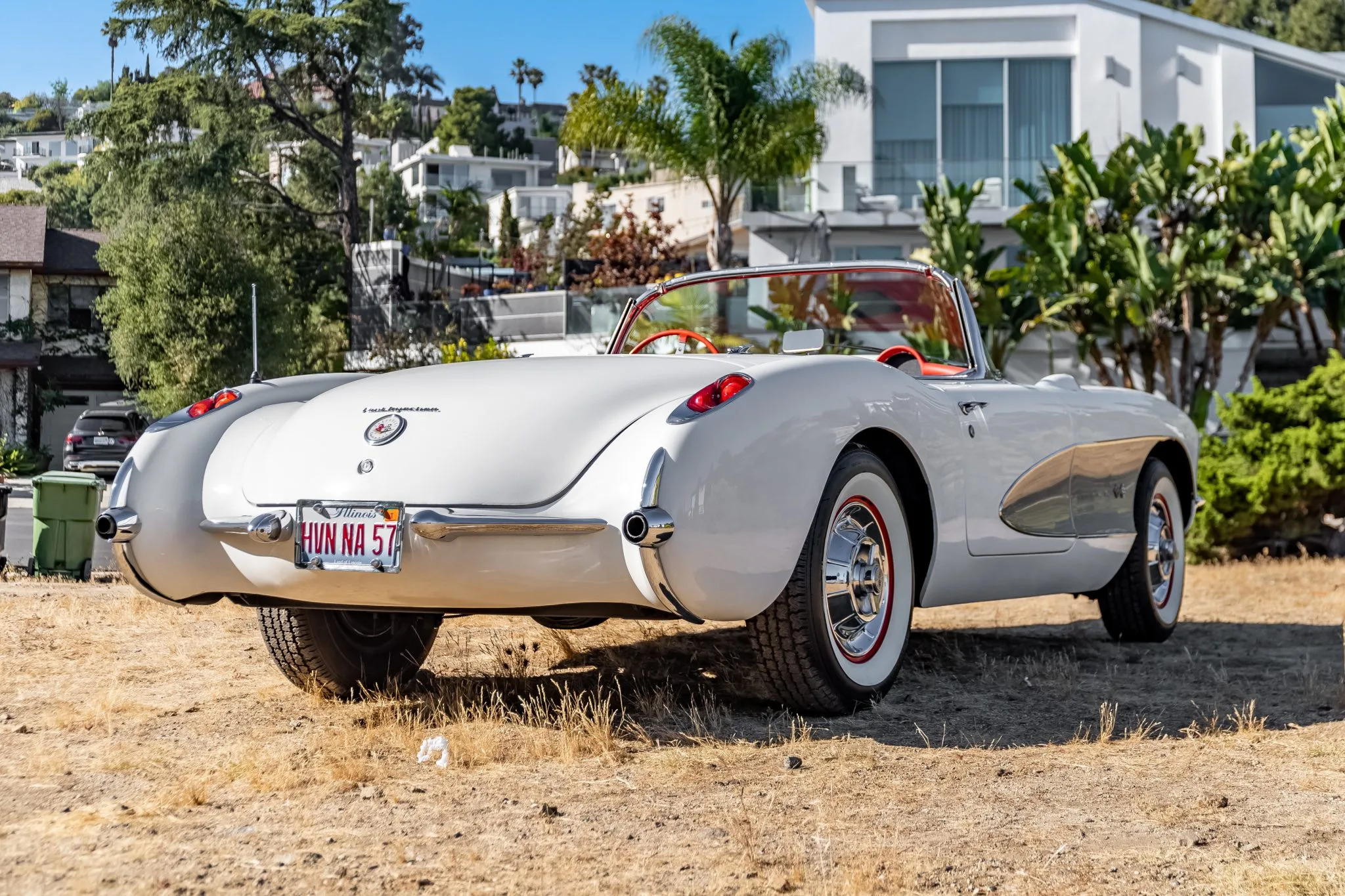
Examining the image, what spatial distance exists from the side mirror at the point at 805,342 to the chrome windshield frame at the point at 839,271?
0.42 m

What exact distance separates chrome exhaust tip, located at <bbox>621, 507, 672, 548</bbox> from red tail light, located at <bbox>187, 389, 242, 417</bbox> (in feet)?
5.19

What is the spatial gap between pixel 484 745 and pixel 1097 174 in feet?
60.1

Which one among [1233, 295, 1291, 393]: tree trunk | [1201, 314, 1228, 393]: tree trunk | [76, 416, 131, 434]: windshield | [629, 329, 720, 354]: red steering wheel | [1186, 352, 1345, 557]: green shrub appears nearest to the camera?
[629, 329, 720, 354]: red steering wheel

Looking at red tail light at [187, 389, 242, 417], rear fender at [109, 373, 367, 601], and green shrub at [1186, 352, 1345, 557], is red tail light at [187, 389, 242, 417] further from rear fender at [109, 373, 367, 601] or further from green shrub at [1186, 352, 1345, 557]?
green shrub at [1186, 352, 1345, 557]

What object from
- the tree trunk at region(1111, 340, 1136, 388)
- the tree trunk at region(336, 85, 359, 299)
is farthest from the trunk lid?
the tree trunk at region(336, 85, 359, 299)

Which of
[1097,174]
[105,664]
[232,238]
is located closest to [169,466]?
[105,664]

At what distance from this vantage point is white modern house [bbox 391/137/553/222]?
90375mm

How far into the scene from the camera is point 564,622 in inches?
178

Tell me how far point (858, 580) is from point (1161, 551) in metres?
2.73

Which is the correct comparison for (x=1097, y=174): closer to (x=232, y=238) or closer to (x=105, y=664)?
(x=105, y=664)

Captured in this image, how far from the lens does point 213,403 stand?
448cm

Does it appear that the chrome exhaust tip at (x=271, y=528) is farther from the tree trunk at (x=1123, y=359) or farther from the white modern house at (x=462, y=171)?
the white modern house at (x=462, y=171)

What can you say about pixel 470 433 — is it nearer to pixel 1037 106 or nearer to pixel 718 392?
pixel 718 392

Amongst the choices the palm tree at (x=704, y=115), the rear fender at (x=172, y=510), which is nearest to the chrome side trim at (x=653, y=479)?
the rear fender at (x=172, y=510)
